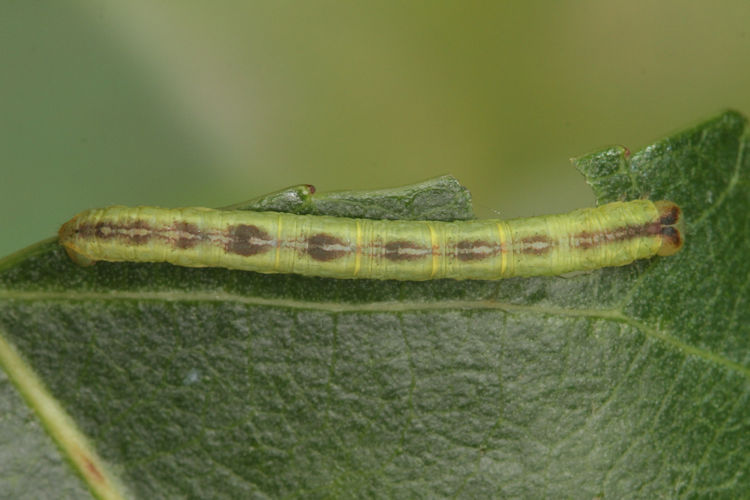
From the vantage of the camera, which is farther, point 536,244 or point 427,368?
point 536,244

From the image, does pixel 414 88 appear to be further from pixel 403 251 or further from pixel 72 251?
pixel 72 251

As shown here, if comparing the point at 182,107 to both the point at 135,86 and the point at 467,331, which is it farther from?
the point at 467,331

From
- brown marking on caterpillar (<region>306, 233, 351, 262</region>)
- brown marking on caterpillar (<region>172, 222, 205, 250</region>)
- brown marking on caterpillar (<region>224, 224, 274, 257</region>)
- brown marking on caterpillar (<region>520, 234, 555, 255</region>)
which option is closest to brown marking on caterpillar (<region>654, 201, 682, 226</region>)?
brown marking on caterpillar (<region>520, 234, 555, 255</region>)

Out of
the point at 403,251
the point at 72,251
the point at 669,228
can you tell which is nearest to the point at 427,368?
the point at 403,251

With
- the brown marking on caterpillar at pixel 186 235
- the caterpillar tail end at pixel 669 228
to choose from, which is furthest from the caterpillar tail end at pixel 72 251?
the caterpillar tail end at pixel 669 228

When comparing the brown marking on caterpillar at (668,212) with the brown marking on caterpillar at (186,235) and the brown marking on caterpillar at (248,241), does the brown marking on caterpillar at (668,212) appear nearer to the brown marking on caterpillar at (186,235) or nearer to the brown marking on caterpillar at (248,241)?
the brown marking on caterpillar at (248,241)

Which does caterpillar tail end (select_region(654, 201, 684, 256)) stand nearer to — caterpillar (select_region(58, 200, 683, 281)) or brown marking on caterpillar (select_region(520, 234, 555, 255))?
caterpillar (select_region(58, 200, 683, 281))

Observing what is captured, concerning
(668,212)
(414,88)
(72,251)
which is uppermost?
(414,88)
